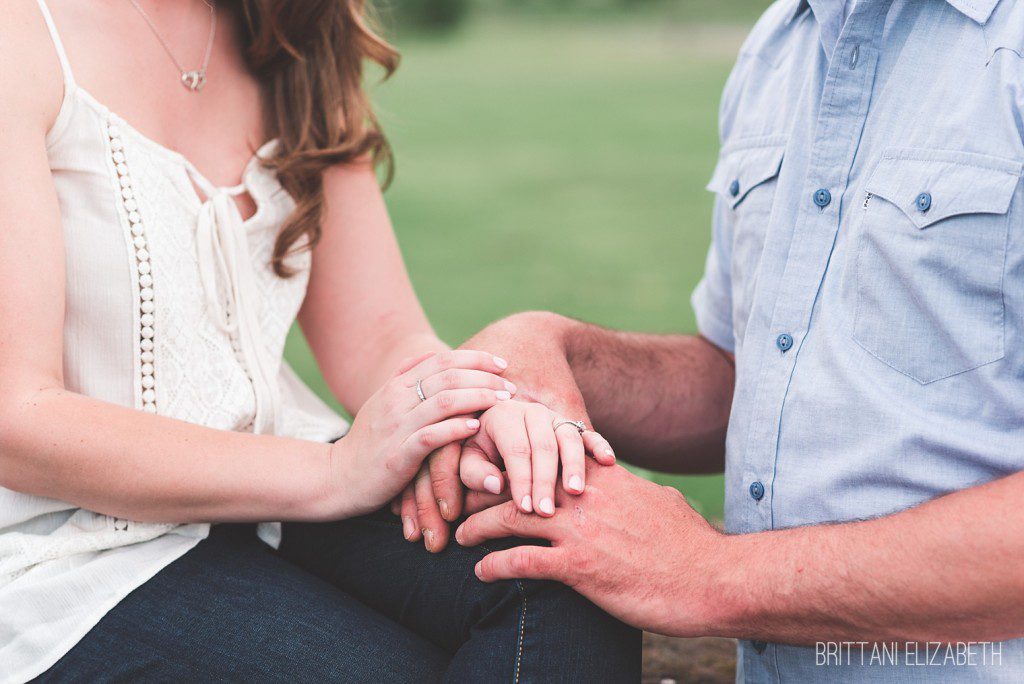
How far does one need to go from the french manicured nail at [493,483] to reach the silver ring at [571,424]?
0.44ft

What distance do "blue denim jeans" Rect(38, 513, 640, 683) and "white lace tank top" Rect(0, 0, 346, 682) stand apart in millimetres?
63

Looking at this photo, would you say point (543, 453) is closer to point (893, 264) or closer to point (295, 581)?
point (295, 581)

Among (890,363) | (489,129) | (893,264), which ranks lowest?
(489,129)

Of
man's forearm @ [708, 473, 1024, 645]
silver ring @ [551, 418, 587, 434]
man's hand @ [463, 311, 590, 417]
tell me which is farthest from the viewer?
man's hand @ [463, 311, 590, 417]

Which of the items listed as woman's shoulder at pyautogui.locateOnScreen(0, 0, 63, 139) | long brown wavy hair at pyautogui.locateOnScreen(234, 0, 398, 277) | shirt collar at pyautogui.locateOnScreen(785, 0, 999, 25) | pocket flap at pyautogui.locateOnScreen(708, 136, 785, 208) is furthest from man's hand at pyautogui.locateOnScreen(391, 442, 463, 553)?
shirt collar at pyautogui.locateOnScreen(785, 0, 999, 25)

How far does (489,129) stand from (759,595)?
49.4ft

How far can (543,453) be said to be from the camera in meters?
1.91

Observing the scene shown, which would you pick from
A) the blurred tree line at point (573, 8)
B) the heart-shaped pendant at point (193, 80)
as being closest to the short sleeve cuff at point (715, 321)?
the heart-shaped pendant at point (193, 80)

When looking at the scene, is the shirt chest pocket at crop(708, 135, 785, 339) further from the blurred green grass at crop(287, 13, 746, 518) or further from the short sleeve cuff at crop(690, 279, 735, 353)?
the blurred green grass at crop(287, 13, 746, 518)

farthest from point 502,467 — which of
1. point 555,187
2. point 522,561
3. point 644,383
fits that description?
point 555,187

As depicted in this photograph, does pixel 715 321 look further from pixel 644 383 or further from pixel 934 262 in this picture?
pixel 934 262

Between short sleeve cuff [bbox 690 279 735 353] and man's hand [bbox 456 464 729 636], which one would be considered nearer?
man's hand [bbox 456 464 729 636]

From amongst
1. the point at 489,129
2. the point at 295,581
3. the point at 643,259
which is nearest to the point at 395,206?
the point at 643,259

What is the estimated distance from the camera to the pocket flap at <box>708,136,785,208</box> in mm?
2189
